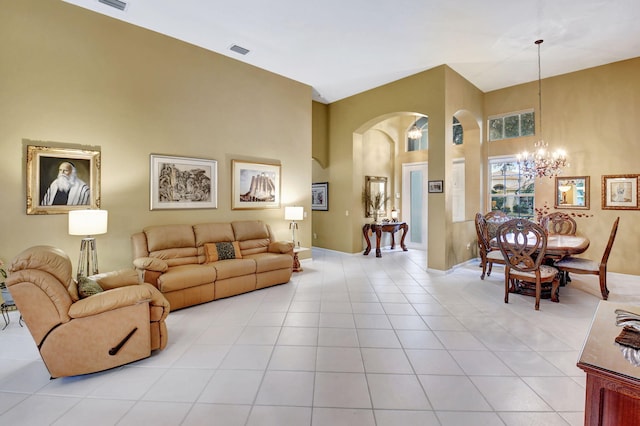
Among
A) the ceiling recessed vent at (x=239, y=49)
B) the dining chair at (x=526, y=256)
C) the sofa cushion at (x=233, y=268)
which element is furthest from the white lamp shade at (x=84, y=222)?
the dining chair at (x=526, y=256)

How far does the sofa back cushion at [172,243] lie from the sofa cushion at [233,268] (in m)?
0.46

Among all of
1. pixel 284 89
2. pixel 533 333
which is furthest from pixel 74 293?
pixel 284 89

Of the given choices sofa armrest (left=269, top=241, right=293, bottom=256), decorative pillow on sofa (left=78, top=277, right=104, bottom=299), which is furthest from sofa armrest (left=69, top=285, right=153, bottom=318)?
sofa armrest (left=269, top=241, right=293, bottom=256)

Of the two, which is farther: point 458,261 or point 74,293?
point 458,261

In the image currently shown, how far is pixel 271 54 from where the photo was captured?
4914 millimetres

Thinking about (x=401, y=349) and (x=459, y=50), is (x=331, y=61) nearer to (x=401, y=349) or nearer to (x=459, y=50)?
(x=459, y=50)

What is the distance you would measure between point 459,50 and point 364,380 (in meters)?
5.17

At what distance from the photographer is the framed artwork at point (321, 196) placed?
7.74 m

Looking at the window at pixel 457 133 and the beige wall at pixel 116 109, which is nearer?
the beige wall at pixel 116 109

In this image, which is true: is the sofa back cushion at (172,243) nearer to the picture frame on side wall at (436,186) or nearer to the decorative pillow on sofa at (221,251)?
the decorative pillow on sofa at (221,251)

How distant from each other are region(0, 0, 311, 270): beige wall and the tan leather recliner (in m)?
1.70

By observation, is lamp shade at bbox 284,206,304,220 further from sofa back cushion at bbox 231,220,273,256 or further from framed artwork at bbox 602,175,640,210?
framed artwork at bbox 602,175,640,210

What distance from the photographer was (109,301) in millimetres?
2332

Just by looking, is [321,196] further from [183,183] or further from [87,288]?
[87,288]
